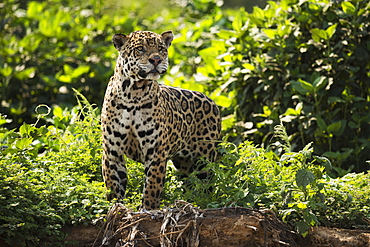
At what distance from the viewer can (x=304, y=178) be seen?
217 inches

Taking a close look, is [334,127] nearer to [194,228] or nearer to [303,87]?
[303,87]

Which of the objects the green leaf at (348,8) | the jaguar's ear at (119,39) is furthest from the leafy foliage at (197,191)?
the green leaf at (348,8)

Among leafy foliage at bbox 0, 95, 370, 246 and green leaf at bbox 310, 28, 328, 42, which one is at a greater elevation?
green leaf at bbox 310, 28, 328, 42

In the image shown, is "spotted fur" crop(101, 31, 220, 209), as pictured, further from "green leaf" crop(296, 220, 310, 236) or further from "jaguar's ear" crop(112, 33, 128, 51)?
"green leaf" crop(296, 220, 310, 236)

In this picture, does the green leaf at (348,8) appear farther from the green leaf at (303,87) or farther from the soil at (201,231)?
the soil at (201,231)

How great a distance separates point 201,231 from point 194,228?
0.07m

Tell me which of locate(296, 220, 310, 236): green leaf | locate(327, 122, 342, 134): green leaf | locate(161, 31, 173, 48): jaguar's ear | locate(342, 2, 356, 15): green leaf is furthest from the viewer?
locate(342, 2, 356, 15): green leaf

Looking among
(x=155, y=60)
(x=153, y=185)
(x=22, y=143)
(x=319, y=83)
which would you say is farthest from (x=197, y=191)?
(x=319, y=83)

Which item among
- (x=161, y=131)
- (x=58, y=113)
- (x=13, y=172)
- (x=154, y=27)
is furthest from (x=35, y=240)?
(x=154, y=27)

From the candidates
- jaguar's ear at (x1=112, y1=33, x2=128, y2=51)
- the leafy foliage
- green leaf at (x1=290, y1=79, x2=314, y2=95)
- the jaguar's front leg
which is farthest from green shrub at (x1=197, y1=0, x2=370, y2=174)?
jaguar's ear at (x1=112, y1=33, x2=128, y2=51)

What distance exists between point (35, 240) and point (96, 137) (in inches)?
79.4

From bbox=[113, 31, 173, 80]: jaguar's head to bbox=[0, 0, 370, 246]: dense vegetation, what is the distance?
1.06 meters

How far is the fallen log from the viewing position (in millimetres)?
5348

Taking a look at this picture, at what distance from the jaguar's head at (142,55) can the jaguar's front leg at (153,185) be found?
883 mm
